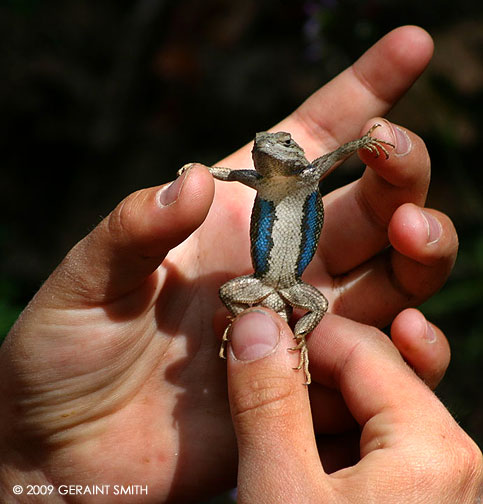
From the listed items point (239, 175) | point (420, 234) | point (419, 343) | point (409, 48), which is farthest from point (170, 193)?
point (409, 48)

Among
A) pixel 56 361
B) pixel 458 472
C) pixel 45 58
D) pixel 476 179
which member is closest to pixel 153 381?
pixel 56 361

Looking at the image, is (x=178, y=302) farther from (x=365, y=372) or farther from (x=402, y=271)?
(x=402, y=271)

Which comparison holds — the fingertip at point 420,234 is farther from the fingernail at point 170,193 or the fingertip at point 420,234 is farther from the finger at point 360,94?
the fingernail at point 170,193

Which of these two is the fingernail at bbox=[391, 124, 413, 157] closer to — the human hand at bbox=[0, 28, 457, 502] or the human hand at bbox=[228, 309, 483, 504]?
the human hand at bbox=[0, 28, 457, 502]

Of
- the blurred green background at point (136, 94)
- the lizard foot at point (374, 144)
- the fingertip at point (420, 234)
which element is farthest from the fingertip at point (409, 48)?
the blurred green background at point (136, 94)

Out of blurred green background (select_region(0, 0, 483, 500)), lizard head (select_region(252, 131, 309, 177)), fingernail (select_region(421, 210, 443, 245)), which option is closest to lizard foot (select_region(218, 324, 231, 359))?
lizard head (select_region(252, 131, 309, 177))

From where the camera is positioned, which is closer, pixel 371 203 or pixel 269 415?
pixel 269 415
